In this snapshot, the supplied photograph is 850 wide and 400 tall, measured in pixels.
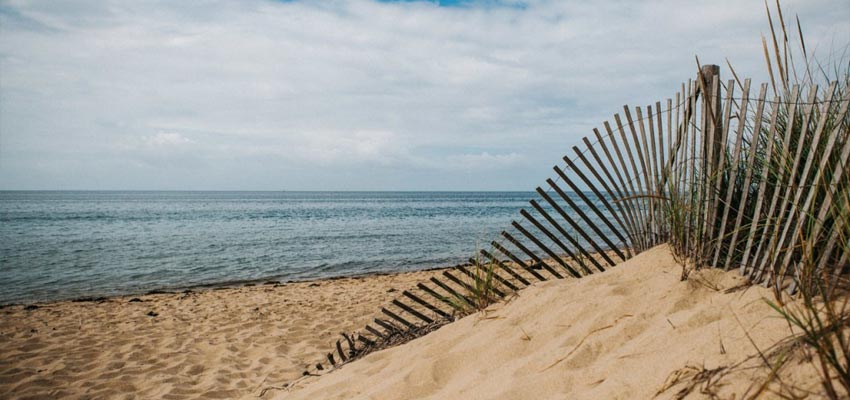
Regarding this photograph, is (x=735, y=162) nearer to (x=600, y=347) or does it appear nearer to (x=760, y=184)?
(x=760, y=184)

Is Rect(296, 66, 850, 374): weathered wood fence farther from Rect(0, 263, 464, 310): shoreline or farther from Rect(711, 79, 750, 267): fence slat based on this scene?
Rect(0, 263, 464, 310): shoreline

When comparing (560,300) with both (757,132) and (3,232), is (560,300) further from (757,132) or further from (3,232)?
(3,232)

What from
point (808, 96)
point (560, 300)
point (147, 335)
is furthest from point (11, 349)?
point (808, 96)

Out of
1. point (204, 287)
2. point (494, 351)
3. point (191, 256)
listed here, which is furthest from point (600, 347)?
point (191, 256)

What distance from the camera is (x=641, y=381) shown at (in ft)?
6.05

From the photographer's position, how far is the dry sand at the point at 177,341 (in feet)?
14.6

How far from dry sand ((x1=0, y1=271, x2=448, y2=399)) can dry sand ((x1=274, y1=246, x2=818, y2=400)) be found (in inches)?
66.6

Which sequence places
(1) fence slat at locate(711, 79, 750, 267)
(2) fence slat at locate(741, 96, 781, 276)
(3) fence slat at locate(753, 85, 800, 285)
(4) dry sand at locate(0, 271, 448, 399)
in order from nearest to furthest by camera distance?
(3) fence slat at locate(753, 85, 800, 285) < (2) fence slat at locate(741, 96, 781, 276) < (1) fence slat at locate(711, 79, 750, 267) < (4) dry sand at locate(0, 271, 448, 399)

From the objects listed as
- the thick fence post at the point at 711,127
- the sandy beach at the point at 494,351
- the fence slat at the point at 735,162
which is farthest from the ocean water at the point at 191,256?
the fence slat at the point at 735,162

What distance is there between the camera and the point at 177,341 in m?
5.93

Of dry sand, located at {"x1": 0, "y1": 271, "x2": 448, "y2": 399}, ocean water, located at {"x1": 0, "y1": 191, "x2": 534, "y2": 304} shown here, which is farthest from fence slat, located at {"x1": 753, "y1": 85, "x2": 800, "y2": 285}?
ocean water, located at {"x1": 0, "y1": 191, "x2": 534, "y2": 304}

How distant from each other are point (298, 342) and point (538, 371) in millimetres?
4214

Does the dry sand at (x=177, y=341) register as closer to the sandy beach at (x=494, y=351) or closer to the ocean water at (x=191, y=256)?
the sandy beach at (x=494, y=351)

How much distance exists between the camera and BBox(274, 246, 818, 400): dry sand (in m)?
1.76
